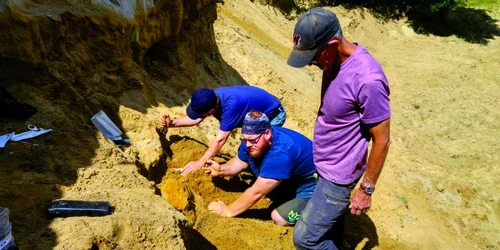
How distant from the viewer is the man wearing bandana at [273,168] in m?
4.15

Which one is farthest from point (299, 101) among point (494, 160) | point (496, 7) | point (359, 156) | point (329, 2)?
point (496, 7)

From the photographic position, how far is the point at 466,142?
380 inches

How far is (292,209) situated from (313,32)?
204 cm

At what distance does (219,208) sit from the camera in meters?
4.57

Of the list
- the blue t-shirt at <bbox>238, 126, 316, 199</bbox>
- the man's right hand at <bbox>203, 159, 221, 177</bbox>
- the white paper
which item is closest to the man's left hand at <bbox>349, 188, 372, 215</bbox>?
the blue t-shirt at <bbox>238, 126, 316, 199</bbox>

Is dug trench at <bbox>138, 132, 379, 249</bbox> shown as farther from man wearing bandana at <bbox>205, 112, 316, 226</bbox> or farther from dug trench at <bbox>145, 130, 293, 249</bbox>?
man wearing bandana at <bbox>205, 112, 316, 226</bbox>

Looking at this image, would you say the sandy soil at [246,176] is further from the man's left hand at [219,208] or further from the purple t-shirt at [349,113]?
the purple t-shirt at [349,113]

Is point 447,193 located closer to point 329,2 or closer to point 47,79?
point 47,79

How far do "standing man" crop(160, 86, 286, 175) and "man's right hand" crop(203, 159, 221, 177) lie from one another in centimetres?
5

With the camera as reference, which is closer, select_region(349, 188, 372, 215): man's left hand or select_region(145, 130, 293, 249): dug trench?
select_region(349, 188, 372, 215): man's left hand

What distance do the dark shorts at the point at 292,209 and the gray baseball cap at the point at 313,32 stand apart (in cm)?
179

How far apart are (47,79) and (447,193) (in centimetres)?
621

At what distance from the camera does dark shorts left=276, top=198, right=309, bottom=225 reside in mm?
4578

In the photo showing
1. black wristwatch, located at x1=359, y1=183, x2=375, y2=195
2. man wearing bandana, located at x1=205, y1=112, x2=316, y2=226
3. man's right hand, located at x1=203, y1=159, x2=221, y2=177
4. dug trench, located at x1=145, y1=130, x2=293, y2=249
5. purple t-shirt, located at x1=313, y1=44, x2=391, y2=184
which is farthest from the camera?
man's right hand, located at x1=203, y1=159, x2=221, y2=177
